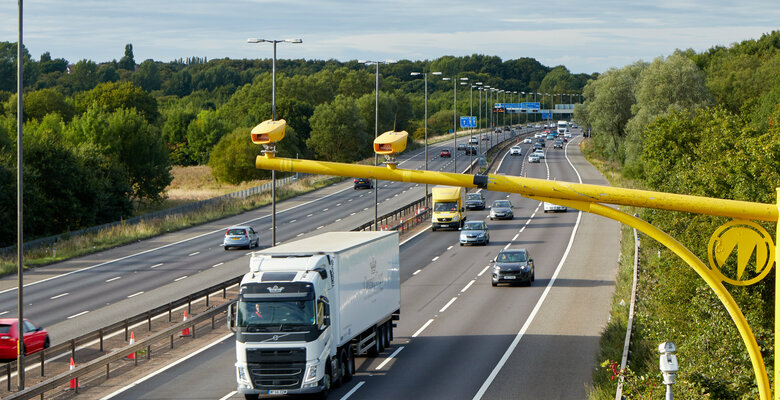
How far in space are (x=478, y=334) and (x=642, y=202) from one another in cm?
2179

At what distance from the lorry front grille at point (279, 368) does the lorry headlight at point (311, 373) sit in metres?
0.10

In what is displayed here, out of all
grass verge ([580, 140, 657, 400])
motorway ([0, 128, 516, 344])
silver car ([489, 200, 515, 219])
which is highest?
silver car ([489, 200, 515, 219])

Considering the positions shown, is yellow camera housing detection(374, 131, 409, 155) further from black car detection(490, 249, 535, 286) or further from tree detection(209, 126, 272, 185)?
tree detection(209, 126, 272, 185)

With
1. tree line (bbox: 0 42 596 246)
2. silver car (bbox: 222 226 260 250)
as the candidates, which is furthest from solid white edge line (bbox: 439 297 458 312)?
tree line (bbox: 0 42 596 246)

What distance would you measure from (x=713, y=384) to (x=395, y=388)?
8205 millimetres

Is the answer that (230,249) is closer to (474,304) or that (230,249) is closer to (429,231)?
(429,231)

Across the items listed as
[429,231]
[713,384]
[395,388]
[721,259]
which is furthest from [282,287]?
[429,231]

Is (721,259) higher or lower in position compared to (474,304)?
higher

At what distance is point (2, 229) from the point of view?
60.6 m

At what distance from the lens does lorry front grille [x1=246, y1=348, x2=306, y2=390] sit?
21109 millimetres

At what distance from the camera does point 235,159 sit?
105562mm

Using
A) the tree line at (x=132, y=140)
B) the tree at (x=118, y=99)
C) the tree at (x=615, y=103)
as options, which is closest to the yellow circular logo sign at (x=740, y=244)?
the tree line at (x=132, y=140)

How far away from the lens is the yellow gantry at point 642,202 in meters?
8.96

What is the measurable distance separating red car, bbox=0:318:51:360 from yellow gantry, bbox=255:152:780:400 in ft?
66.0
